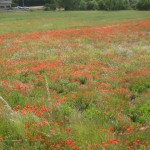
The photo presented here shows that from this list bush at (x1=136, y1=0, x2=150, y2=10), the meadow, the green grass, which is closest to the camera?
the meadow

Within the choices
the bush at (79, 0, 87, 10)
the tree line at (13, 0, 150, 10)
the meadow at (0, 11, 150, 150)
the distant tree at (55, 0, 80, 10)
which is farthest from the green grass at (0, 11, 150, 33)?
the distant tree at (55, 0, 80, 10)

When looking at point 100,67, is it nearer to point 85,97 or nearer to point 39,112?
point 85,97

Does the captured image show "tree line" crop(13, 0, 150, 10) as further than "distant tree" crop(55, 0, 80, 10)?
No

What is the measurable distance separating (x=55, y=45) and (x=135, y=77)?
1304cm

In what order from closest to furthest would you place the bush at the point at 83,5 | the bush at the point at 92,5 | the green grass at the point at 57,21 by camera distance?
the green grass at the point at 57,21 < the bush at the point at 92,5 < the bush at the point at 83,5

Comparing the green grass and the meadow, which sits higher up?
the meadow

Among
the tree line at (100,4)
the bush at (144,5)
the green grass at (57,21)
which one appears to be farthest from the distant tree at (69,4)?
the green grass at (57,21)

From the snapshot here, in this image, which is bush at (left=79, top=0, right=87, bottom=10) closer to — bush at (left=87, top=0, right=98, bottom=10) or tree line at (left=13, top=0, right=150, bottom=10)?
tree line at (left=13, top=0, right=150, bottom=10)

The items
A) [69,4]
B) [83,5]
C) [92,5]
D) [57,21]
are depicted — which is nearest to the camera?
[57,21]

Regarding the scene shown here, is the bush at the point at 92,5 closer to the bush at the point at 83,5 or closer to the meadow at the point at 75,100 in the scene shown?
the bush at the point at 83,5

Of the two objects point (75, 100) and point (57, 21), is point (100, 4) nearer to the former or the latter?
point (57, 21)

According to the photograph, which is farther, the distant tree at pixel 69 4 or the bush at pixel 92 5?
the distant tree at pixel 69 4

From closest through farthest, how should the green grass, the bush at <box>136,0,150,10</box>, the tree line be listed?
the green grass
the bush at <box>136,0,150,10</box>
the tree line

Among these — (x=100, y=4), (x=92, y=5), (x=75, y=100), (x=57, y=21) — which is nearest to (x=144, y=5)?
(x=100, y=4)
